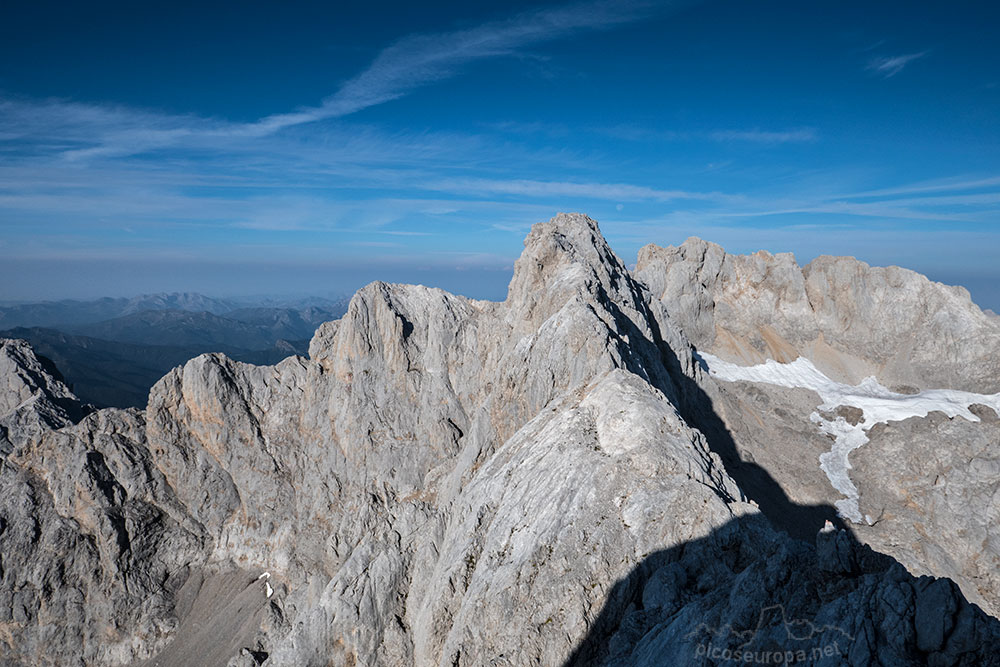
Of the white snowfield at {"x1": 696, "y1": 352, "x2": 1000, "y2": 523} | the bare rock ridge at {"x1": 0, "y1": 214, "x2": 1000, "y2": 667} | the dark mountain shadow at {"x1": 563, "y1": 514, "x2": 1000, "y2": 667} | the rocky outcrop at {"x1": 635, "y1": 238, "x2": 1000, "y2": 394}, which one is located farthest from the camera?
the rocky outcrop at {"x1": 635, "y1": 238, "x2": 1000, "y2": 394}

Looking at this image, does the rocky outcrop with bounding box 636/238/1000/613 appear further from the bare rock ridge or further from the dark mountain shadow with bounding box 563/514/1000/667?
the dark mountain shadow with bounding box 563/514/1000/667

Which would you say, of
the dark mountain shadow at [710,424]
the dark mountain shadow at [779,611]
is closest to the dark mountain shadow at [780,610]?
the dark mountain shadow at [779,611]

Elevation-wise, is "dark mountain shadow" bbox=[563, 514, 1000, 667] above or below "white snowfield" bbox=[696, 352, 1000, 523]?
above

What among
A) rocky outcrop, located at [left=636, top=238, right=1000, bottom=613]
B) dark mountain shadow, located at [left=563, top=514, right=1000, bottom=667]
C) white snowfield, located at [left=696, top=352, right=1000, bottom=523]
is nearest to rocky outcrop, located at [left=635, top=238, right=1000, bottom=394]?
rocky outcrop, located at [left=636, top=238, right=1000, bottom=613]

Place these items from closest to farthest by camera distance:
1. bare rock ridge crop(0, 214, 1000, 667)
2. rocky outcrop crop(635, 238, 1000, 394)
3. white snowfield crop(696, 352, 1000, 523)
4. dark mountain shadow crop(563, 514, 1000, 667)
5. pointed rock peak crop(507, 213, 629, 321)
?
dark mountain shadow crop(563, 514, 1000, 667) < bare rock ridge crop(0, 214, 1000, 667) < pointed rock peak crop(507, 213, 629, 321) < white snowfield crop(696, 352, 1000, 523) < rocky outcrop crop(635, 238, 1000, 394)

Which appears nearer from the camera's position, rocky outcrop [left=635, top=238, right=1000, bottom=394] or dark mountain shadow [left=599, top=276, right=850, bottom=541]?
dark mountain shadow [left=599, top=276, right=850, bottom=541]

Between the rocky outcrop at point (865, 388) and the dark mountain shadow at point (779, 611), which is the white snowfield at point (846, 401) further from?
the dark mountain shadow at point (779, 611)

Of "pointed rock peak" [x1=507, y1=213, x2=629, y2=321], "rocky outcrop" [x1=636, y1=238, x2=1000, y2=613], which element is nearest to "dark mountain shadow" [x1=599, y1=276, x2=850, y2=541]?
"rocky outcrop" [x1=636, y1=238, x2=1000, y2=613]

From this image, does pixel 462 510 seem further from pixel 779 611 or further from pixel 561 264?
pixel 561 264
